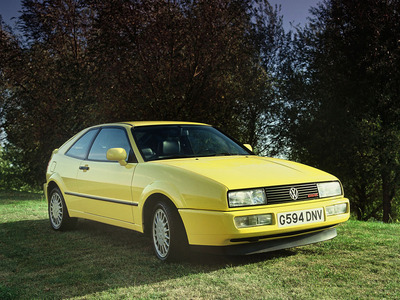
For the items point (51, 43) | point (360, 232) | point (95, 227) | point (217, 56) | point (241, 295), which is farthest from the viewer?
point (51, 43)

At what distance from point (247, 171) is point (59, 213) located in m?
3.96

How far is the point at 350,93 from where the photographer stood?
19969 mm

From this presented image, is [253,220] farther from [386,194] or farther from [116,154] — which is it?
[386,194]

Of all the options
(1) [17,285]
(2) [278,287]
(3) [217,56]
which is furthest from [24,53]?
(2) [278,287]

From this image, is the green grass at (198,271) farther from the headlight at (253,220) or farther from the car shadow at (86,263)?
the headlight at (253,220)

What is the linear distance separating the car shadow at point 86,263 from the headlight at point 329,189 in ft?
2.64

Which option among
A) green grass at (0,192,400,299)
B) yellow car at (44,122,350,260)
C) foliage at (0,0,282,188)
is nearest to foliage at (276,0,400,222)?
foliage at (0,0,282,188)

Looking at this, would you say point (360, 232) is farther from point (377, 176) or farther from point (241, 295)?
point (377, 176)

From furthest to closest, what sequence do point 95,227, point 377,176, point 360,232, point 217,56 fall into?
1. point 377,176
2. point 217,56
3. point 95,227
4. point 360,232

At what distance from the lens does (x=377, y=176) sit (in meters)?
21.0

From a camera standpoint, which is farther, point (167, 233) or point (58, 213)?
point (58, 213)

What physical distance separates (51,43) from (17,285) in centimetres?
1378

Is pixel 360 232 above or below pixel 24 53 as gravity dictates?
below

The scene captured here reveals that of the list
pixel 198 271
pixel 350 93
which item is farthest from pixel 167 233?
pixel 350 93
